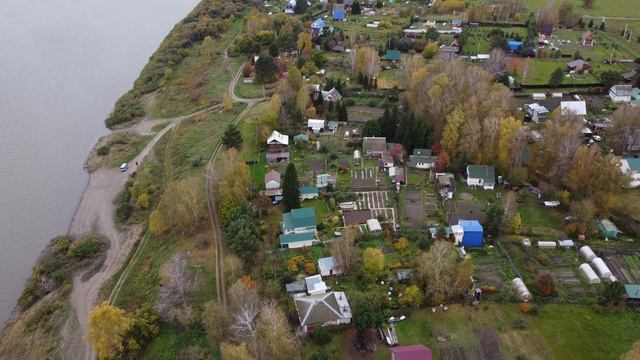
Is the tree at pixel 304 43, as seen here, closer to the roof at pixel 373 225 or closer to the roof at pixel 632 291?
the roof at pixel 373 225

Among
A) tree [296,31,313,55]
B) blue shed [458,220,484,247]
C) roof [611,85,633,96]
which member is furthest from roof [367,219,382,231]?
tree [296,31,313,55]

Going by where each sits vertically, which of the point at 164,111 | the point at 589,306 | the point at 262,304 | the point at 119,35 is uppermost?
the point at 119,35

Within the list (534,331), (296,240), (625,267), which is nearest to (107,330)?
(296,240)

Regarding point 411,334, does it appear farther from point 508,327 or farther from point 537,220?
point 537,220

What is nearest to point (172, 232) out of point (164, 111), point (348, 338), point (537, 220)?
point (348, 338)

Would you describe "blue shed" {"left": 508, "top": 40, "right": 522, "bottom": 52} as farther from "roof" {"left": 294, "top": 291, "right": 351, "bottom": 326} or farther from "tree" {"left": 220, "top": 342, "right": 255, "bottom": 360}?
"tree" {"left": 220, "top": 342, "right": 255, "bottom": 360}

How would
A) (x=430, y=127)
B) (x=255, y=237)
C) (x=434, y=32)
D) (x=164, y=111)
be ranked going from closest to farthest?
(x=255, y=237), (x=430, y=127), (x=164, y=111), (x=434, y=32)

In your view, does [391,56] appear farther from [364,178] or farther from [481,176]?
[481,176]
